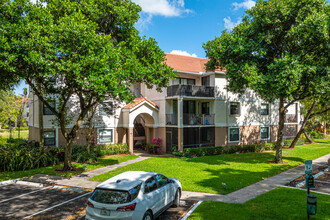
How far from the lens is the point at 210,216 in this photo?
8.28 metres

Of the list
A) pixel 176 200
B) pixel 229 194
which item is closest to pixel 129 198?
Result: pixel 176 200

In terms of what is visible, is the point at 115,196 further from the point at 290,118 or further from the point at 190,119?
the point at 290,118

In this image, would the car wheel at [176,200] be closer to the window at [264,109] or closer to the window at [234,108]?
the window at [234,108]

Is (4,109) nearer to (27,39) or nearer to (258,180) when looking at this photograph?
(27,39)

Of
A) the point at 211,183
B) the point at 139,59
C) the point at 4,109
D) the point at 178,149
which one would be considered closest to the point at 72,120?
the point at 139,59

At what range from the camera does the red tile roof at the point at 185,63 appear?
25.7m

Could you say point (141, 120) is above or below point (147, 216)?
above

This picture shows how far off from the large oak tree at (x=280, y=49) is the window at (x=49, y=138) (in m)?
15.5

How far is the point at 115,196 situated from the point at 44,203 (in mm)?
5059

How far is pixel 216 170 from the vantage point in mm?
16266

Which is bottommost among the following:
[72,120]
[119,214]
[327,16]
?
[119,214]

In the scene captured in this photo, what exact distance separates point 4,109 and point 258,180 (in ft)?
141

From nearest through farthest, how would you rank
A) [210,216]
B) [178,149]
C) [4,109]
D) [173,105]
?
[210,216], [178,149], [173,105], [4,109]

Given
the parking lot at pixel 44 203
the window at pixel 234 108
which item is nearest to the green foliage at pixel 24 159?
the parking lot at pixel 44 203
